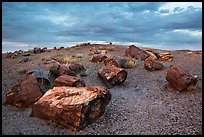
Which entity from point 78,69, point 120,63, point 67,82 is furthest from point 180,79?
point 78,69

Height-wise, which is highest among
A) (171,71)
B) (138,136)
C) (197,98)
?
A: (171,71)

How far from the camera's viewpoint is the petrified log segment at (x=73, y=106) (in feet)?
29.5

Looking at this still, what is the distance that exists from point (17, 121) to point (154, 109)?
214 inches

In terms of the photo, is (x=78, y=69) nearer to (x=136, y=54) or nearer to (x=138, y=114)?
(x=136, y=54)

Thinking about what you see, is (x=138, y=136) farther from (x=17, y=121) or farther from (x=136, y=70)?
(x=136, y=70)

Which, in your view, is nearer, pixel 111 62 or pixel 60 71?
pixel 60 71

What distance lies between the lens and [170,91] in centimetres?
1210

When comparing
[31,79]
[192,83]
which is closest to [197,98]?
[192,83]

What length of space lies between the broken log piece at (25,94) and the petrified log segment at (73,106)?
1052 millimetres

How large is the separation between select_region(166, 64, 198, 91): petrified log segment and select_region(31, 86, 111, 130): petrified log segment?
12.6ft

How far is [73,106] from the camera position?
8992 millimetres

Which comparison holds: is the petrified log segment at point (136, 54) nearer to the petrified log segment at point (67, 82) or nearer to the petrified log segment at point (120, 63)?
the petrified log segment at point (120, 63)

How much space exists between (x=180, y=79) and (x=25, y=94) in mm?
7005

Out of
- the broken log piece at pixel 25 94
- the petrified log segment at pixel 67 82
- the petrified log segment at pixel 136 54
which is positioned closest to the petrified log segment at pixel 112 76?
the petrified log segment at pixel 67 82
